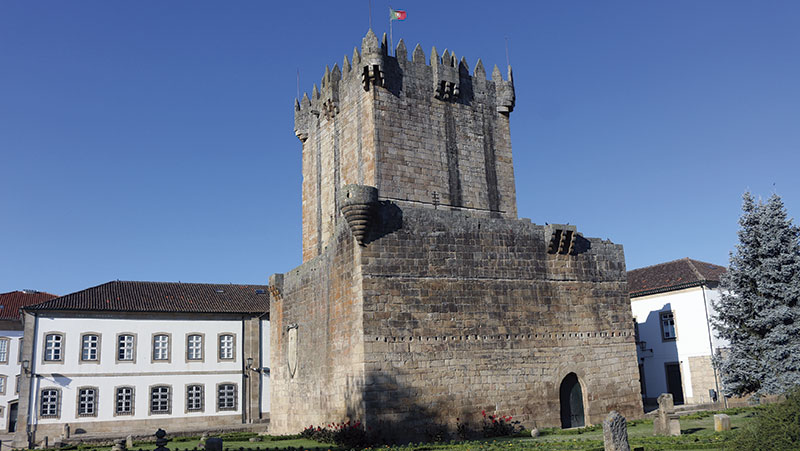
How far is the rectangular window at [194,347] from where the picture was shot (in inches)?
1421

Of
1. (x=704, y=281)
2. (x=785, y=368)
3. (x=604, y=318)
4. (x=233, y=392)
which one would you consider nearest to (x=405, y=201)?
(x=604, y=318)

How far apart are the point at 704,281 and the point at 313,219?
19.4m

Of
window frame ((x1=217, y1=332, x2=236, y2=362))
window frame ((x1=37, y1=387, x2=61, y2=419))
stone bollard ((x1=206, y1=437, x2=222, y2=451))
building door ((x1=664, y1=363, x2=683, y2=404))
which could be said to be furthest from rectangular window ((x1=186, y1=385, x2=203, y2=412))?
building door ((x1=664, y1=363, x2=683, y2=404))

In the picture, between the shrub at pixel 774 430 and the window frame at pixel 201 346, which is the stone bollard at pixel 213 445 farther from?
the window frame at pixel 201 346

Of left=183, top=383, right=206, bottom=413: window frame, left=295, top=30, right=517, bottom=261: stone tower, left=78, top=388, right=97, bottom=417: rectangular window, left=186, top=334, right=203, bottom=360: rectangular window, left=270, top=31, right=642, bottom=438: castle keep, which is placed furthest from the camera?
left=186, top=334, right=203, bottom=360: rectangular window

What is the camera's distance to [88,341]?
34.1 m

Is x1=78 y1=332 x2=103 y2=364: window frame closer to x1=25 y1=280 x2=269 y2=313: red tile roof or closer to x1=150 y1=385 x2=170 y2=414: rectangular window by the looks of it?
x1=25 y1=280 x2=269 y2=313: red tile roof

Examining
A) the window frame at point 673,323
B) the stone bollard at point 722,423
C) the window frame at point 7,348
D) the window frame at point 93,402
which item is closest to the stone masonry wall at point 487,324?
the stone bollard at point 722,423

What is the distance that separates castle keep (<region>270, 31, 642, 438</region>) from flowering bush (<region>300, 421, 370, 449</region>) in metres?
0.47

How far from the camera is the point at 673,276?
34000 millimetres

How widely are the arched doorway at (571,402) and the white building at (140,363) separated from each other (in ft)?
65.8

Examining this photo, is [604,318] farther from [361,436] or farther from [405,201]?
[361,436]

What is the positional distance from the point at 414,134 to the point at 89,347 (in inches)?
900

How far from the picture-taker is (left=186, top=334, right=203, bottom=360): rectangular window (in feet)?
118
